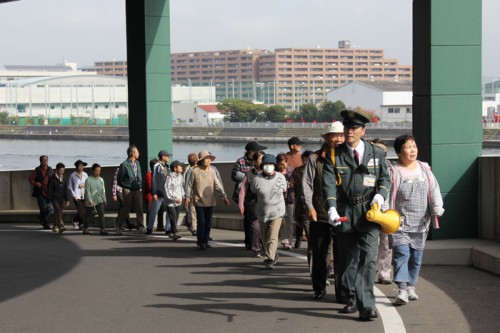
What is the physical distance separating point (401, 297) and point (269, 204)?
3.18 meters

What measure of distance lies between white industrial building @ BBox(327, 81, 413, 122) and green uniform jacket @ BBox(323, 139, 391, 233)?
70.6 metres

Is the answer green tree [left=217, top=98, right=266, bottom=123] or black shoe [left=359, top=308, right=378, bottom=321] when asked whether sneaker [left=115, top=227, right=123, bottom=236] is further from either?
green tree [left=217, top=98, right=266, bottom=123]

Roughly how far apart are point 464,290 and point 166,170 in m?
7.99

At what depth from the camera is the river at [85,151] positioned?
7362 centimetres

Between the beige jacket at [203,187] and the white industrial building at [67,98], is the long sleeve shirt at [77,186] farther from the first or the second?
the white industrial building at [67,98]

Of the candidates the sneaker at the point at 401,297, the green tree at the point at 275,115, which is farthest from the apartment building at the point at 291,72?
the sneaker at the point at 401,297

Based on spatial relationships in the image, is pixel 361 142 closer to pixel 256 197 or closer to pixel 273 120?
pixel 256 197

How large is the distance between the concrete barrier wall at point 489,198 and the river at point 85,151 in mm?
52642

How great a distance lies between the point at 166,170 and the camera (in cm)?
1670

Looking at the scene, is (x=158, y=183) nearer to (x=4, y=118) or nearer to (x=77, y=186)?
(x=77, y=186)

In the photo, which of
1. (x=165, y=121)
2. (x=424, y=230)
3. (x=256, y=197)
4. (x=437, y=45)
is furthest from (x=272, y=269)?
(x=165, y=121)

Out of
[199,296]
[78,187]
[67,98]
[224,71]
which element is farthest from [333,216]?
[224,71]

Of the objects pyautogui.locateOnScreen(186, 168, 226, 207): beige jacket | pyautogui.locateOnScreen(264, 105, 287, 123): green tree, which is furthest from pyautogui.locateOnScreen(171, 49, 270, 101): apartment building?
pyautogui.locateOnScreen(186, 168, 226, 207): beige jacket

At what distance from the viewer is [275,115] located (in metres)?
95.7
